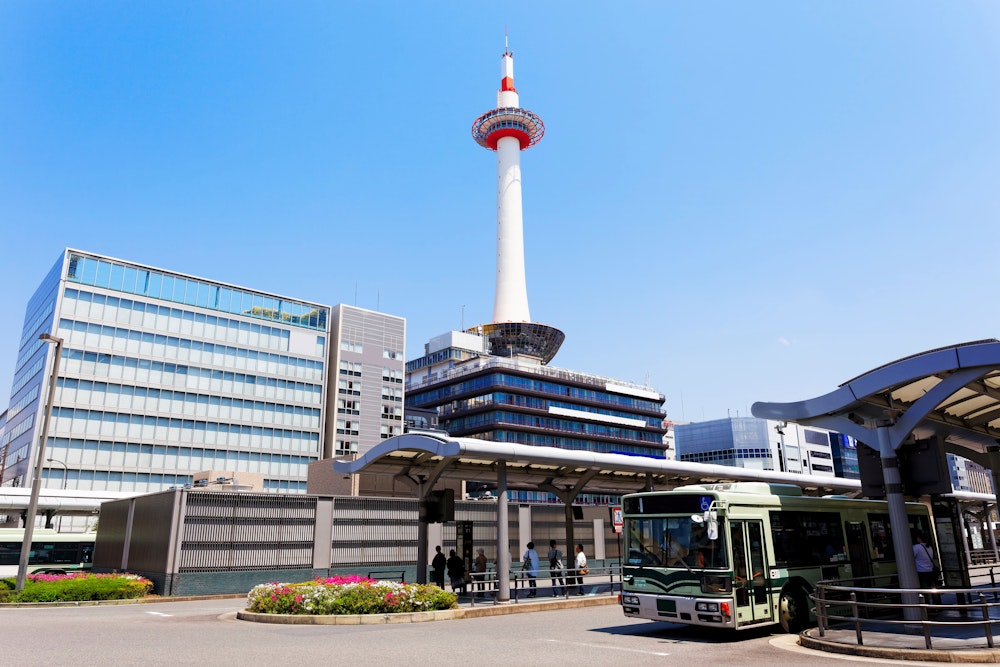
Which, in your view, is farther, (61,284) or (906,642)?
(61,284)

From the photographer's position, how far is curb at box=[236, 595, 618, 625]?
1669cm

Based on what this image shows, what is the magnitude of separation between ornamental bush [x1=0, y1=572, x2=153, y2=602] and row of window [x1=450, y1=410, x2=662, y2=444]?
84.8 m

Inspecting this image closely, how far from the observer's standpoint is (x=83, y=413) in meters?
75.6

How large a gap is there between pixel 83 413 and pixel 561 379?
68.4 m

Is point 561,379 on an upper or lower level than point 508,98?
lower

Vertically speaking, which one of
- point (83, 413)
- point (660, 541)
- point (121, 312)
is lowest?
point (660, 541)

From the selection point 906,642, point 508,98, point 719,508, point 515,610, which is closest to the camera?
point 906,642

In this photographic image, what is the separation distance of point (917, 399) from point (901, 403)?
53 cm

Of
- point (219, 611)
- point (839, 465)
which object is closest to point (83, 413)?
point (219, 611)

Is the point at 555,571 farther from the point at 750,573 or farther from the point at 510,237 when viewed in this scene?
the point at 510,237

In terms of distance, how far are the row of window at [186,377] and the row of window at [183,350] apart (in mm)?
1004

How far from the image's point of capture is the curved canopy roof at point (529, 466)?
62.7 feet

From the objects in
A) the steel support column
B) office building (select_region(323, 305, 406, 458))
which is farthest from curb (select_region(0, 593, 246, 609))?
office building (select_region(323, 305, 406, 458))

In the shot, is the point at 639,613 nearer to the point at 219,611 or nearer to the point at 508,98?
the point at 219,611
